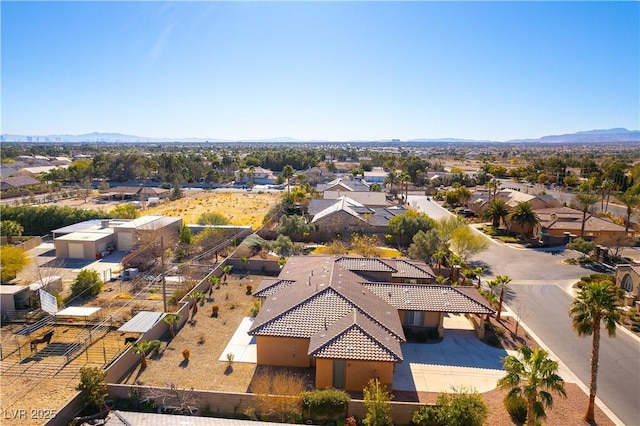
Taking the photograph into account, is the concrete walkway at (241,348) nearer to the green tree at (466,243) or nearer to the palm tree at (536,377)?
the palm tree at (536,377)

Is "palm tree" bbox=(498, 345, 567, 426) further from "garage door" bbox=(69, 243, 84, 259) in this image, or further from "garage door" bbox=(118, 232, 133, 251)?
"garage door" bbox=(69, 243, 84, 259)

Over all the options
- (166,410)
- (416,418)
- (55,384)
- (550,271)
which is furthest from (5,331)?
(550,271)

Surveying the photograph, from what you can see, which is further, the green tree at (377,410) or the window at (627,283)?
the window at (627,283)

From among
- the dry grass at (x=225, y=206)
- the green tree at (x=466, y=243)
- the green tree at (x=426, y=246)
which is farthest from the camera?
the dry grass at (x=225, y=206)

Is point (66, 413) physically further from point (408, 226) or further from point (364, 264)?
point (408, 226)

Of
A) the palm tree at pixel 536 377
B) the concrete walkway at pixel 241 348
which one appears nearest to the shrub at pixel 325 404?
the concrete walkway at pixel 241 348

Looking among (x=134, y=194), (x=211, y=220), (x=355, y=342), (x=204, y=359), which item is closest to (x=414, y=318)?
(x=355, y=342)
